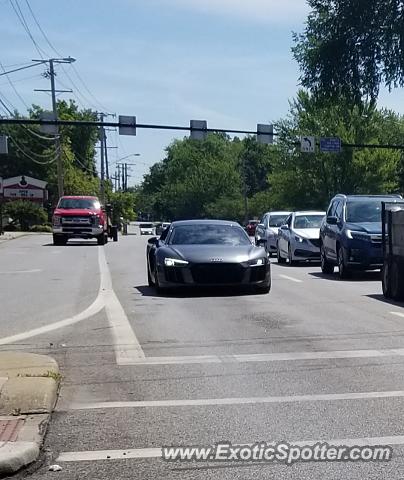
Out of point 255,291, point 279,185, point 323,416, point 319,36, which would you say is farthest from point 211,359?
point 279,185

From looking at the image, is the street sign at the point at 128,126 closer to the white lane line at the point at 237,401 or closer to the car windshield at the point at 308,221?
the car windshield at the point at 308,221

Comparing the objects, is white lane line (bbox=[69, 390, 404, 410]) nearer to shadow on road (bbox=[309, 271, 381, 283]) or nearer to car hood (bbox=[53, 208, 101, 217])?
shadow on road (bbox=[309, 271, 381, 283])

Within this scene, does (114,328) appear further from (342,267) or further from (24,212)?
(24,212)

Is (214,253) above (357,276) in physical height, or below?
above

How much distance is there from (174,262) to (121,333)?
12.6 feet

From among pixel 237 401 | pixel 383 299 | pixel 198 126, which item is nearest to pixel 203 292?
pixel 383 299

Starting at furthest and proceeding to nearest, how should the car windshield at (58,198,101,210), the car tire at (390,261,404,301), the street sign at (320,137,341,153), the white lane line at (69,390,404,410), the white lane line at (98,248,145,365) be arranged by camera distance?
the street sign at (320,137,341,153), the car windshield at (58,198,101,210), the car tire at (390,261,404,301), the white lane line at (98,248,145,365), the white lane line at (69,390,404,410)

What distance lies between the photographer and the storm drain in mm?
5855

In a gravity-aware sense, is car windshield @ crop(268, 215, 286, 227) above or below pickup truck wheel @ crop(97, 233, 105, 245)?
above

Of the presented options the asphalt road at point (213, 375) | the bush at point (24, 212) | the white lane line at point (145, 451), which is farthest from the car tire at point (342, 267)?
the bush at point (24, 212)

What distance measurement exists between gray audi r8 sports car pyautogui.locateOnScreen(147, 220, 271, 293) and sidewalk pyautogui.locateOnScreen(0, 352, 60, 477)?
18.4ft

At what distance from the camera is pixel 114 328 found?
37.2 ft

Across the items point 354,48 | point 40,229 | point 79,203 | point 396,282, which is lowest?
point 40,229

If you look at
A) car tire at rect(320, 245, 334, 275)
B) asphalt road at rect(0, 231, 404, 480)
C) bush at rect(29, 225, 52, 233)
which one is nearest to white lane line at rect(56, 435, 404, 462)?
asphalt road at rect(0, 231, 404, 480)
